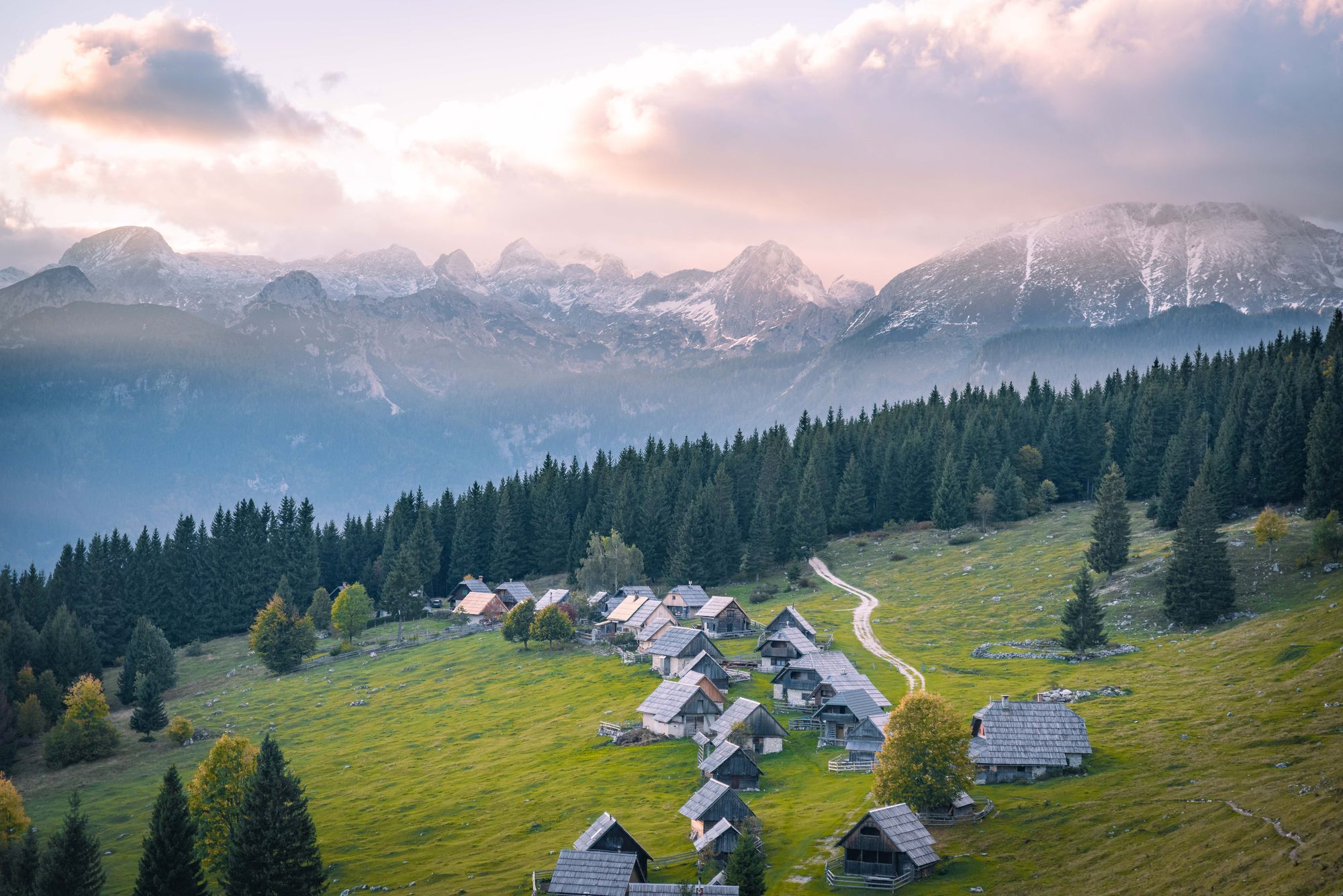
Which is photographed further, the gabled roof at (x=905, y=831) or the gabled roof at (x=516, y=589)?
the gabled roof at (x=516, y=589)

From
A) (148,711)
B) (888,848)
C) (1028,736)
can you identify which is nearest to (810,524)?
(1028,736)

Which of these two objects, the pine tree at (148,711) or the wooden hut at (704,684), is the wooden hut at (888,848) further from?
the pine tree at (148,711)

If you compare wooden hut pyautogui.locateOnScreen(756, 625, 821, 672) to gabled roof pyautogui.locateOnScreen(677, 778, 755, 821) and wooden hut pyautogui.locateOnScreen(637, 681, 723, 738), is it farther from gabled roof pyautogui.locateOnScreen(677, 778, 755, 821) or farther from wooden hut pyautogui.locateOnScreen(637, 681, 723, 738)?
gabled roof pyautogui.locateOnScreen(677, 778, 755, 821)

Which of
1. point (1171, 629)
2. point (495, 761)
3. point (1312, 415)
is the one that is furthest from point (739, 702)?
point (1312, 415)

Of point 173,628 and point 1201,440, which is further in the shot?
point 173,628

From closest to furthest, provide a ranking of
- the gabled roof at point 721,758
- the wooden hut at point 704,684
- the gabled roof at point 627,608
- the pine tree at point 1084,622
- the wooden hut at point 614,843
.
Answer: the wooden hut at point 614,843, the gabled roof at point 721,758, the wooden hut at point 704,684, the pine tree at point 1084,622, the gabled roof at point 627,608

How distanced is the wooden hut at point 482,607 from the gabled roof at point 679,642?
53.0 m

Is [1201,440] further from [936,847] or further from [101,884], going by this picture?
[101,884]

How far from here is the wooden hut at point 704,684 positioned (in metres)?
93.1

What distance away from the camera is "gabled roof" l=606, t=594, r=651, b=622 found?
13800cm

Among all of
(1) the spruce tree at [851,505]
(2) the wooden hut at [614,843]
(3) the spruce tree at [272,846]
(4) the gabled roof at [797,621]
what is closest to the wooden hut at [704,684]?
(4) the gabled roof at [797,621]

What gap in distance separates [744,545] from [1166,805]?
11554cm

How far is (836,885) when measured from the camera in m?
60.2

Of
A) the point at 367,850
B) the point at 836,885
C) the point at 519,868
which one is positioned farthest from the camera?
the point at 367,850
